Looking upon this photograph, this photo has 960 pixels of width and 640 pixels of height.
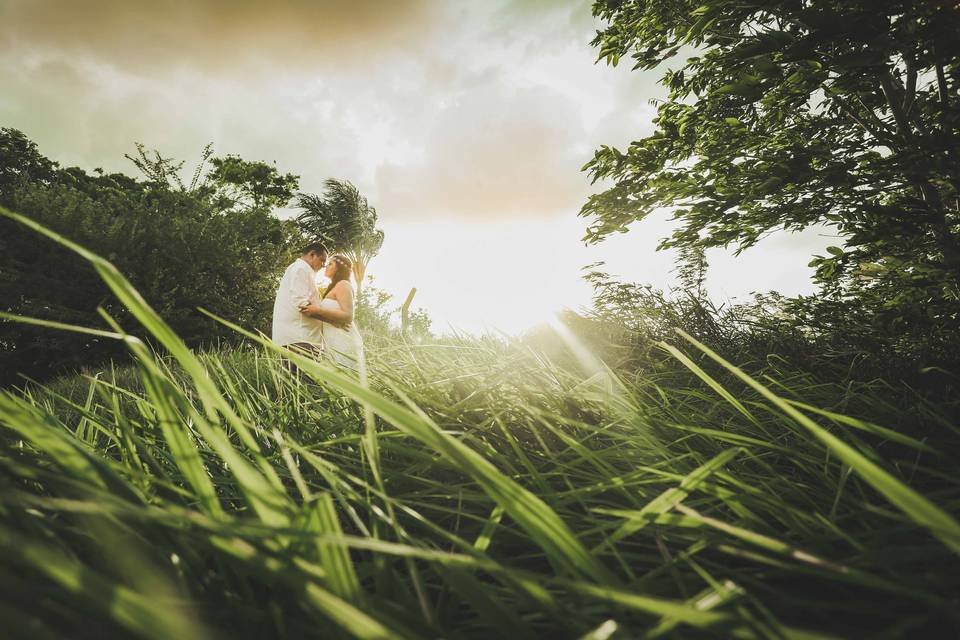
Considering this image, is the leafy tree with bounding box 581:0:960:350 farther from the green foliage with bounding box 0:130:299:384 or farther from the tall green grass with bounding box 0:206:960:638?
the green foliage with bounding box 0:130:299:384

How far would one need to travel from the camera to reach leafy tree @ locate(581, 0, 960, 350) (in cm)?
132

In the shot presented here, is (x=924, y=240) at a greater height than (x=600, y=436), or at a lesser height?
greater

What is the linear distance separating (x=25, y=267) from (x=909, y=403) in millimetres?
13397

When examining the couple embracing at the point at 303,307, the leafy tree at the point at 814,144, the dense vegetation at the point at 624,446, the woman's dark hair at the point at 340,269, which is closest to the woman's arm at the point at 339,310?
the couple embracing at the point at 303,307

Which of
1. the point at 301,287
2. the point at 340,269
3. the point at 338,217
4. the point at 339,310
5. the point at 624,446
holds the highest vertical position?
the point at 338,217

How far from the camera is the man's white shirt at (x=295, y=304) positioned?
13.0 ft

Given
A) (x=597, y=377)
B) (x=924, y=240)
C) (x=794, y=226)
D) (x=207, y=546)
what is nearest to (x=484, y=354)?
(x=597, y=377)

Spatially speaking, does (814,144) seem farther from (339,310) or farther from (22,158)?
(22,158)

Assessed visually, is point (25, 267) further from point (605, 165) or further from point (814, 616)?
point (814, 616)

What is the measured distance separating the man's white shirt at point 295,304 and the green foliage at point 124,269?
579 cm

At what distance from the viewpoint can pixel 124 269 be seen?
834cm

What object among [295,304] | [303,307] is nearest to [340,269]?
[295,304]

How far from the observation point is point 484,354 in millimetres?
1846

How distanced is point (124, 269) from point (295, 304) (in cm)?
727
